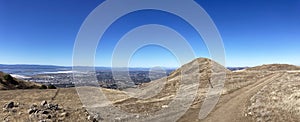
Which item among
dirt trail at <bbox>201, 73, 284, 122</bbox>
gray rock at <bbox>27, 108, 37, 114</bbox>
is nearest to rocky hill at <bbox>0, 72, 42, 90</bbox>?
gray rock at <bbox>27, 108, 37, 114</bbox>

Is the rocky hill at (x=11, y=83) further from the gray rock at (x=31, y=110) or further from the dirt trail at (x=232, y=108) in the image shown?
the dirt trail at (x=232, y=108)

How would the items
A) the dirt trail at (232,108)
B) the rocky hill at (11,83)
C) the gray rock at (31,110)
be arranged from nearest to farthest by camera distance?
the dirt trail at (232,108), the gray rock at (31,110), the rocky hill at (11,83)

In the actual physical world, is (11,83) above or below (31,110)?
above

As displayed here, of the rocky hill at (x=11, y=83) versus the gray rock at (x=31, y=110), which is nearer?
the gray rock at (x=31, y=110)

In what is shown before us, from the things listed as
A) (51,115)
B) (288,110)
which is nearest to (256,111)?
(288,110)

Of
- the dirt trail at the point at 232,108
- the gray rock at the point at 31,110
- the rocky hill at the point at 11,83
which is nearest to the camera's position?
the dirt trail at the point at 232,108

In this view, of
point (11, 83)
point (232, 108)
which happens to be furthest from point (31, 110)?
point (11, 83)

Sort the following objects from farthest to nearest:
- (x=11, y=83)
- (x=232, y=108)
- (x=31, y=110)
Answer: (x=11, y=83) < (x=232, y=108) < (x=31, y=110)

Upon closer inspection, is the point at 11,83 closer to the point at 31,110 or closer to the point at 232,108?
the point at 31,110

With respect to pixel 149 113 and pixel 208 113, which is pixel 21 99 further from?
pixel 208 113

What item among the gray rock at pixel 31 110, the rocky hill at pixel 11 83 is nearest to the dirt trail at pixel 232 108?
the gray rock at pixel 31 110

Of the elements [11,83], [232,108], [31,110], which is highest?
[11,83]
